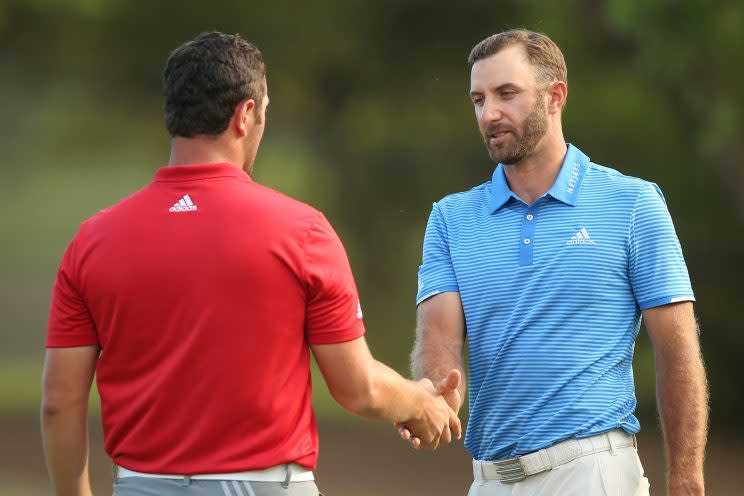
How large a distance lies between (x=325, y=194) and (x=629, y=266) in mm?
13017

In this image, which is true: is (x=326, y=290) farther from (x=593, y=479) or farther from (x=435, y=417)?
(x=593, y=479)

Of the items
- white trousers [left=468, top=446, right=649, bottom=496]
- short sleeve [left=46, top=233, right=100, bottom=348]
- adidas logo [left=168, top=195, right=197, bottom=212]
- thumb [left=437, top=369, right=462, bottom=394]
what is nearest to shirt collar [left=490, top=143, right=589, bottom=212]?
thumb [left=437, top=369, right=462, bottom=394]

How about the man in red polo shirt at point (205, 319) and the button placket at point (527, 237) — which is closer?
the man in red polo shirt at point (205, 319)

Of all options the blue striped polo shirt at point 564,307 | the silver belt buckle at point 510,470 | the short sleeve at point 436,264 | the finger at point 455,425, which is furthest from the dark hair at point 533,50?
→ the silver belt buckle at point 510,470

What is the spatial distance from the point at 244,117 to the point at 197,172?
0.18 metres

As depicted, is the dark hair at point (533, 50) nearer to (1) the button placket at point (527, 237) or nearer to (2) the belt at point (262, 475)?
(1) the button placket at point (527, 237)

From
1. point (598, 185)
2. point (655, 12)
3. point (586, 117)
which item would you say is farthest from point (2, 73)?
point (598, 185)

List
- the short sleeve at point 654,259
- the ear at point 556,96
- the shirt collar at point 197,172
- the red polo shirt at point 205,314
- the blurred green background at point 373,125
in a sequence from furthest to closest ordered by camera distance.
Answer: the blurred green background at point 373,125, the ear at point 556,96, the short sleeve at point 654,259, the shirt collar at point 197,172, the red polo shirt at point 205,314

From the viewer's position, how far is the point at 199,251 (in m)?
A: 2.84

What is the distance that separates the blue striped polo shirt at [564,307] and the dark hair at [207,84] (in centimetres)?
102

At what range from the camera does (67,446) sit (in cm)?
302

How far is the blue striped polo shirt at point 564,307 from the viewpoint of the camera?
137 inches

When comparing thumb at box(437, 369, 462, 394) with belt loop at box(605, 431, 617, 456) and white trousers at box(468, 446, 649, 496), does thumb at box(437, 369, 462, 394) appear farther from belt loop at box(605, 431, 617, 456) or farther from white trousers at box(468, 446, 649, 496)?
belt loop at box(605, 431, 617, 456)

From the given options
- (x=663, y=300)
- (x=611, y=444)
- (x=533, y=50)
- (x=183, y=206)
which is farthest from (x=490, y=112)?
(x=183, y=206)
